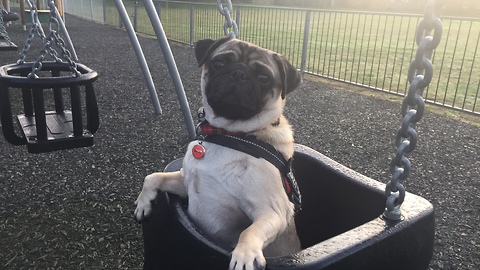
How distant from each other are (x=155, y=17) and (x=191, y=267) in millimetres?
2623

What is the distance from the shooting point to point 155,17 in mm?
3842

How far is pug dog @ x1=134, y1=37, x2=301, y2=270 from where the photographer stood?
1.88 m

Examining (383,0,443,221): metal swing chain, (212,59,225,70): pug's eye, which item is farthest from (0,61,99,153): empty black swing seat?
(383,0,443,221): metal swing chain

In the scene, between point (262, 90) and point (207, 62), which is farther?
point (207, 62)

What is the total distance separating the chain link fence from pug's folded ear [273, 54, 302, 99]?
4891 millimetres

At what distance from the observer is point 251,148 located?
195cm

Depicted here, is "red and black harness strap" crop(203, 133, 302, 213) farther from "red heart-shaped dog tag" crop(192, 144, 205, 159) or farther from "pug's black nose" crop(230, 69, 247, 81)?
"pug's black nose" crop(230, 69, 247, 81)

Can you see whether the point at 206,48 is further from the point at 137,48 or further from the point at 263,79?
the point at 137,48

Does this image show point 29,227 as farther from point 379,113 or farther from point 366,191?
point 379,113

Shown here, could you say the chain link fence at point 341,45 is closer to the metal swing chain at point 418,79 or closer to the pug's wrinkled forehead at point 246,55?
the pug's wrinkled forehead at point 246,55

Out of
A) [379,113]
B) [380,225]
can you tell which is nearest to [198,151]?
[380,225]

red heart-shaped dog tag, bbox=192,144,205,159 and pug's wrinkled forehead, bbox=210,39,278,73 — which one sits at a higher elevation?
pug's wrinkled forehead, bbox=210,39,278,73

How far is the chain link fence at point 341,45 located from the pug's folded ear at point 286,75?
193 inches

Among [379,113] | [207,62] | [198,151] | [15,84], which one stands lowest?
[379,113]
